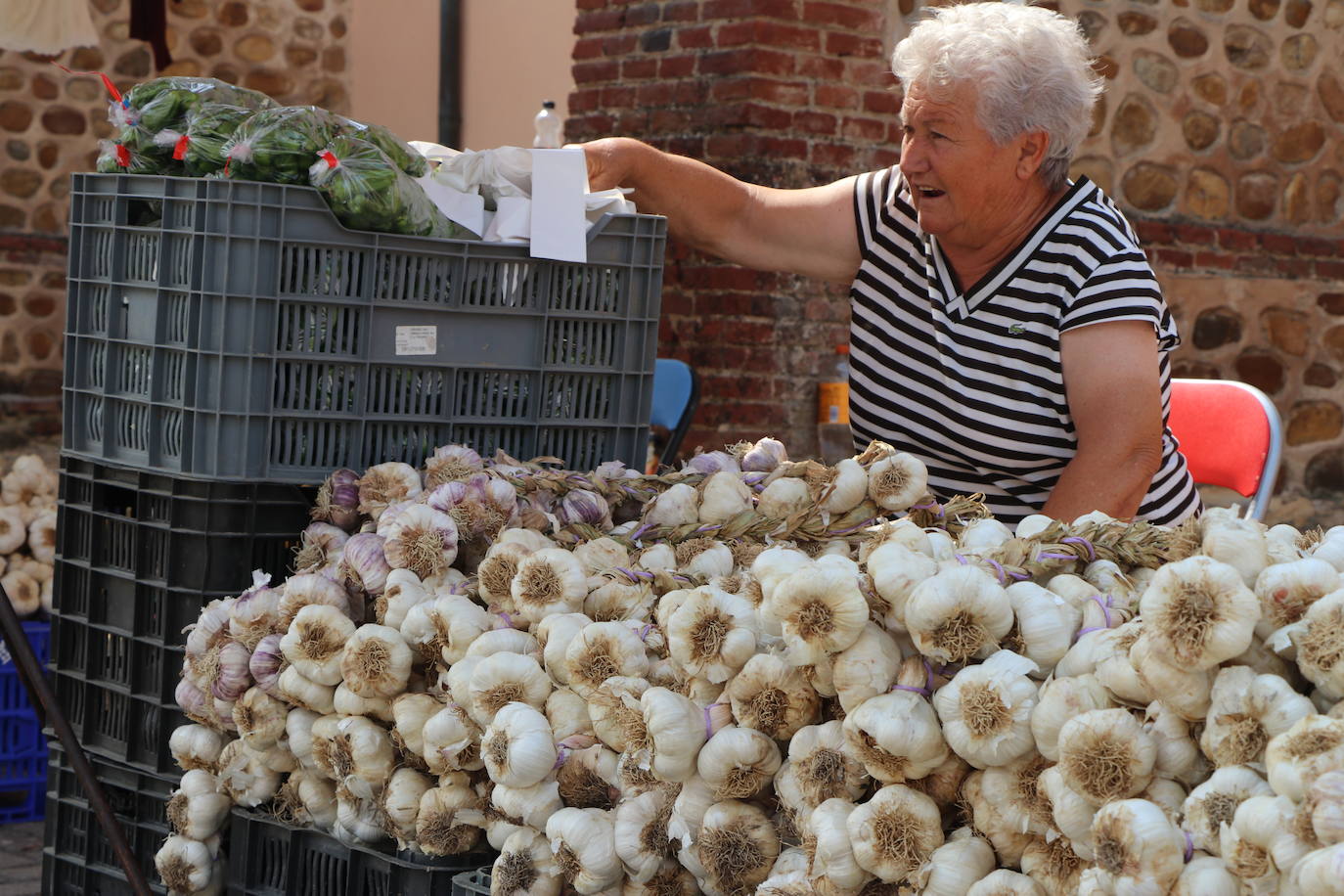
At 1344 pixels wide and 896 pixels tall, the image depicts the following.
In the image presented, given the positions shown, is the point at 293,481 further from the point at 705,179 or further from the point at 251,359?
the point at 705,179

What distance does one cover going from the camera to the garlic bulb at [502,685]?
5.22ft

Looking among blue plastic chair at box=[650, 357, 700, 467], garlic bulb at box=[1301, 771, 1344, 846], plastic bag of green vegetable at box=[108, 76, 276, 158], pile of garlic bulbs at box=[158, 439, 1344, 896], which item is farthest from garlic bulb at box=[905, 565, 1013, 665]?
blue plastic chair at box=[650, 357, 700, 467]

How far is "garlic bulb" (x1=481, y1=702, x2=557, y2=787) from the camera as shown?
4.99 feet

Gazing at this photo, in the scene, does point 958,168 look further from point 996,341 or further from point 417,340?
point 417,340

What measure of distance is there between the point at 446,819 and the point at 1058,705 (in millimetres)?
711

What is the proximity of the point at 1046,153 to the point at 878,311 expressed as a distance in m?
0.45

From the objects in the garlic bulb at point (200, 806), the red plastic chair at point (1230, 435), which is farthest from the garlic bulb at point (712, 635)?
the red plastic chair at point (1230, 435)

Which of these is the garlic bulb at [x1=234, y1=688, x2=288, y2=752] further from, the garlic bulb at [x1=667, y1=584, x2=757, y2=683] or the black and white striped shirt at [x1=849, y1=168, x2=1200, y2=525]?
the black and white striped shirt at [x1=849, y1=168, x2=1200, y2=525]

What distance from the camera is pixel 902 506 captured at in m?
1.92

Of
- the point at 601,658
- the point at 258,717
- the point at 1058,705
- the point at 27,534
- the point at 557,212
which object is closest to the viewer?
the point at 1058,705

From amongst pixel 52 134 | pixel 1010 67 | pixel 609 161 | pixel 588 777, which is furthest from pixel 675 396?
pixel 52 134

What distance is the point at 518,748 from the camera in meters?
1.52

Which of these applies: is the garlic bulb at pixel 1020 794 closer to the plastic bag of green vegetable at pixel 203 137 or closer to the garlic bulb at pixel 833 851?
the garlic bulb at pixel 833 851

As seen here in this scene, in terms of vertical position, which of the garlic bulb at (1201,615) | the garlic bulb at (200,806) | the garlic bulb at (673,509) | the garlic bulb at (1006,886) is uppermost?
the garlic bulb at (1201,615)
